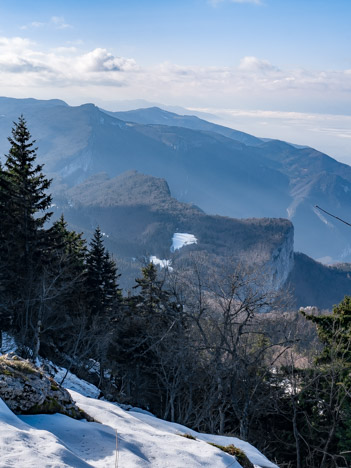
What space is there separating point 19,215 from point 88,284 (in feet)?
25.3

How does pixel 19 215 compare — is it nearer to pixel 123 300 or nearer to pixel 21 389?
pixel 123 300

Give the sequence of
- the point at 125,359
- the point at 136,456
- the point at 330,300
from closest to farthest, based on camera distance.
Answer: the point at 136,456 < the point at 125,359 < the point at 330,300

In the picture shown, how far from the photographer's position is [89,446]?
5742 millimetres

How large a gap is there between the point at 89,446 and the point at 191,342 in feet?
42.9

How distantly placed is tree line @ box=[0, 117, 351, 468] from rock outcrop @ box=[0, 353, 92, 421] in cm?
776

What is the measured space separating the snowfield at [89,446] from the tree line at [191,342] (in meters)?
8.31

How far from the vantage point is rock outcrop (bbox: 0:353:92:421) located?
6395mm

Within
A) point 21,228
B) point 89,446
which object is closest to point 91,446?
point 89,446

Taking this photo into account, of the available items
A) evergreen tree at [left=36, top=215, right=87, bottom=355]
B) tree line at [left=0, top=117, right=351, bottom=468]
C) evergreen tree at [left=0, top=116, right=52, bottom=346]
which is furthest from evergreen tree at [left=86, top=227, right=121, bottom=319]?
evergreen tree at [left=0, top=116, right=52, bottom=346]

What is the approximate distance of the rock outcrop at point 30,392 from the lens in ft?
21.0

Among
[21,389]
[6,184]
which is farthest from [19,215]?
[21,389]

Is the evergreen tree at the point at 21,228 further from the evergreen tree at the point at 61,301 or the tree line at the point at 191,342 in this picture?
the evergreen tree at the point at 61,301

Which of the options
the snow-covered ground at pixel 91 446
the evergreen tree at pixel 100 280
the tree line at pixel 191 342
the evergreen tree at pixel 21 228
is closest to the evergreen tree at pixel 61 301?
the tree line at pixel 191 342

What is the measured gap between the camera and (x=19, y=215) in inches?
887
